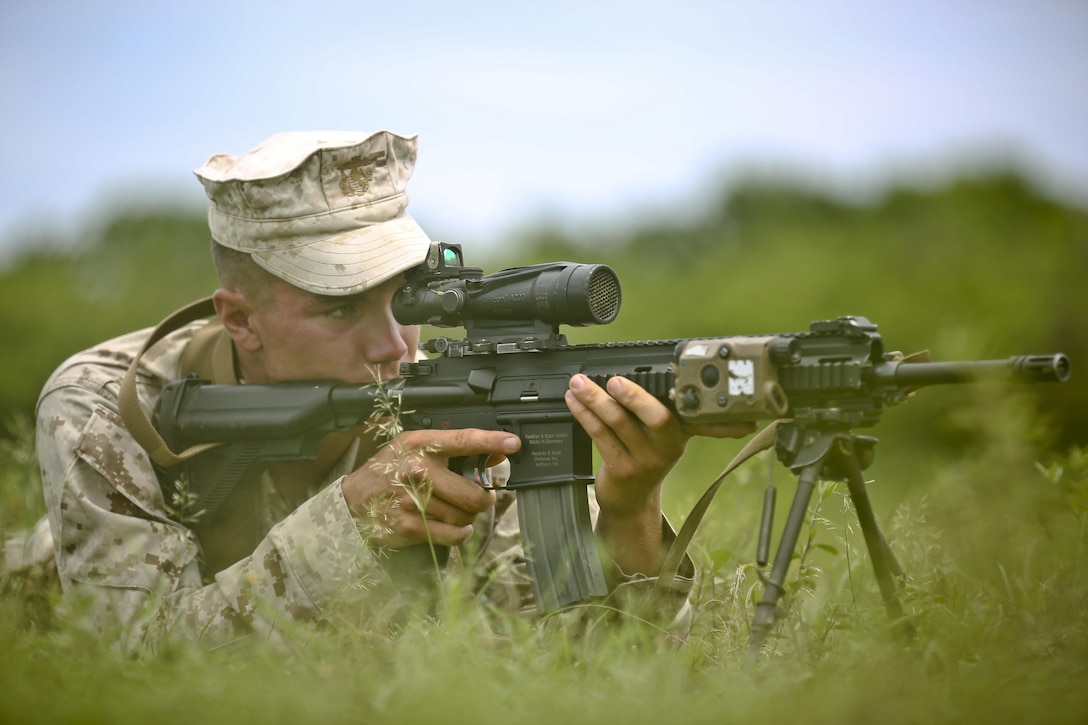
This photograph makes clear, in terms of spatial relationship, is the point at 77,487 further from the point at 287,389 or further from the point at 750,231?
the point at 750,231

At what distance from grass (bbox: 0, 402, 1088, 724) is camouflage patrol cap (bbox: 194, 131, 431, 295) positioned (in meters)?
1.42

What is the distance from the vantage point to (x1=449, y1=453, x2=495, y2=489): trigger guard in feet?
12.7

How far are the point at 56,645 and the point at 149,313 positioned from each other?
14.8 metres

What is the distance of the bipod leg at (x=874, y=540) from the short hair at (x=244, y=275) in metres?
2.41

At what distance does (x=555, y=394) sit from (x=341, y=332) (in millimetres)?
1056

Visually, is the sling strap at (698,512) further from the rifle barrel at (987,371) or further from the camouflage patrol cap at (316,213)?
the camouflage patrol cap at (316,213)

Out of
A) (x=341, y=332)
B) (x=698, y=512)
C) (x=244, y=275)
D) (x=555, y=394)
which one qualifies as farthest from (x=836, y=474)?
(x=244, y=275)

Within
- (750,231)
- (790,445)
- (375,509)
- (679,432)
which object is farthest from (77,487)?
(750,231)

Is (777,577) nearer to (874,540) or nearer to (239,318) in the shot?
(874,540)

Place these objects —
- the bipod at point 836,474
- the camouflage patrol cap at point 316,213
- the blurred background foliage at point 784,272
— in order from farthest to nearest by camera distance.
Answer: the blurred background foliage at point 784,272 < the camouflage patrol cap at point 316,213 < the bipod at point 836,474

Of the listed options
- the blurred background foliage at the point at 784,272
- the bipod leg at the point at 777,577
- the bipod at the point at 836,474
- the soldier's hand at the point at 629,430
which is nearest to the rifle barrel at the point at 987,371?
the bipod at the point at 836,474

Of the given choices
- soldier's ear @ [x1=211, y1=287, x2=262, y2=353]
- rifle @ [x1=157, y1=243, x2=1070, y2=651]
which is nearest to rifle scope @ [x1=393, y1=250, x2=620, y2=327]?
rifle @ [x1=157, y1=243, x2=1070, y2=651]

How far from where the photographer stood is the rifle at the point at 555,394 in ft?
9.91

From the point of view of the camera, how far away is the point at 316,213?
14.1 feet
